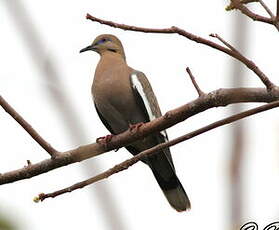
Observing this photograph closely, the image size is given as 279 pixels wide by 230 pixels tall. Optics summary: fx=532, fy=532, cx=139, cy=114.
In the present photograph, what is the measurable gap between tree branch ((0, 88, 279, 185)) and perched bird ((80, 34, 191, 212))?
158cm

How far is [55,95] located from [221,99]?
141 centimetres

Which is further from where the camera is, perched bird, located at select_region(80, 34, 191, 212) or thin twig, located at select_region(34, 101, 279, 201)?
perched bird, located at select_region(80, 34, 191, 212)

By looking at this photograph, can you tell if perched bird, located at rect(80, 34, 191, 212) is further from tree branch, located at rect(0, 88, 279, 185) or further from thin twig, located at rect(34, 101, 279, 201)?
thin twig, located at rect(34, 101, 279, 201)

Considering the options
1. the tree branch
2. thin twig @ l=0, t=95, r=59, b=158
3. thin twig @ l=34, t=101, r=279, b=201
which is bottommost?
thin twig @ l=34, t=101, r=279, b=201

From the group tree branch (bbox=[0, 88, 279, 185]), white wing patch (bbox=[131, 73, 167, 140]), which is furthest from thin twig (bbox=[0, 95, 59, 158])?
white wing patch (bbox=[131, 73, 167, 140])

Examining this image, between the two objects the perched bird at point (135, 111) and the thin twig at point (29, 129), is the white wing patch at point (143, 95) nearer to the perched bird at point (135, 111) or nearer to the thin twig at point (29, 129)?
the perched bird at point (135, 111)

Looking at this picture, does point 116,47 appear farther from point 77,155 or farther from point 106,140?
point 77,155

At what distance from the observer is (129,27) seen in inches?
93.3

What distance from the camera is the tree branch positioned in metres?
2.56

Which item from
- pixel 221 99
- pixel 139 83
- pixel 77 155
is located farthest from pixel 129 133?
pixel 139 83

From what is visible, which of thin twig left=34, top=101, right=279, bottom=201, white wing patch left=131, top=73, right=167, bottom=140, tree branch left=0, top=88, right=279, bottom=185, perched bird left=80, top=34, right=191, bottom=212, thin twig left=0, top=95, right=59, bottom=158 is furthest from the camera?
perched bird left=80, top=34, right=191, bottom=212

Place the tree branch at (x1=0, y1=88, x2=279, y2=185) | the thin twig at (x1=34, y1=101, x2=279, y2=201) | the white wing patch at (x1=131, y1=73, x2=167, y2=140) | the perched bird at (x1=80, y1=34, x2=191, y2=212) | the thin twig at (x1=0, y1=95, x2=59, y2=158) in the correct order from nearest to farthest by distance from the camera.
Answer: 1. the thin twig at (x1=34, y1=101, x2=279, y2=201)
2. the tree branch at (x1=0, y1=88, x2=279, y2=185)
3. the thin twig at (x1=0, y1=95, x2=59, y2=158)
4. the white wing patch at (x1=131, y1=73, x2=167, y2=140)
5. the perched bird at (x1=80, y1=34, x2=191, y2=212)

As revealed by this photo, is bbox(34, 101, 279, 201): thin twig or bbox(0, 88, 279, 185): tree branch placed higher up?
bbox(0, 88, 279, 185): tree branch

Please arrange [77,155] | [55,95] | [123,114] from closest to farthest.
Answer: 1. [55,95]
2. [77,155]
3. [123,114]
